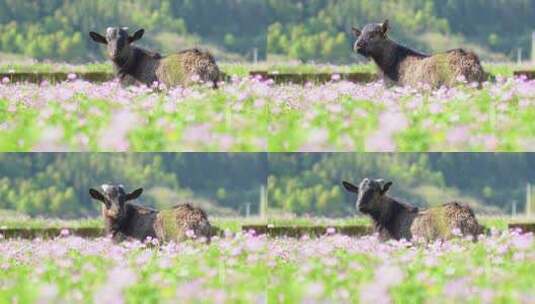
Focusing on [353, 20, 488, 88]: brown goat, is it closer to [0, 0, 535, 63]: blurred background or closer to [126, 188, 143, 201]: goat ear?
[0, 0, 535, 63]: blurred background

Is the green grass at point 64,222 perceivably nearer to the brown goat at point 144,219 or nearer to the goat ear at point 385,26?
the brown goat at point 144,219

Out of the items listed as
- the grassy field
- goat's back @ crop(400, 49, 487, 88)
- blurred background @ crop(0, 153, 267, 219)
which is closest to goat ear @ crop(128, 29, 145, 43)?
blurred background @ crop(0, 153, 267, 219)

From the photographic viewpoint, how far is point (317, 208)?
862 centimetres

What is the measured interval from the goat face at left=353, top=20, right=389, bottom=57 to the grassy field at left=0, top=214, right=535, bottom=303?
51.8 inches

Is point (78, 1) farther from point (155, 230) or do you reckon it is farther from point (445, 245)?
point (445, 245)

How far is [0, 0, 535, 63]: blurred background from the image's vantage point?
340 inches

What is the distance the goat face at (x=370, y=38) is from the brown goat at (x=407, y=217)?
95 cm

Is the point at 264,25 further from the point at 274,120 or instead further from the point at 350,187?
the point at 350,187

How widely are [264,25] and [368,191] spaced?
142cm

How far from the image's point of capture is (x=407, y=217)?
8.70 meters

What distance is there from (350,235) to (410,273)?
548mm

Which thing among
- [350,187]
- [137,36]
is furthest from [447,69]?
[137,36]

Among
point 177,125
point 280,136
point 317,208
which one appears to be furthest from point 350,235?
point 177,125

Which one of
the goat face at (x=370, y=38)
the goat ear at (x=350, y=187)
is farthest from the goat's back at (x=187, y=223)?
the goat face at (x=370, y=38)
